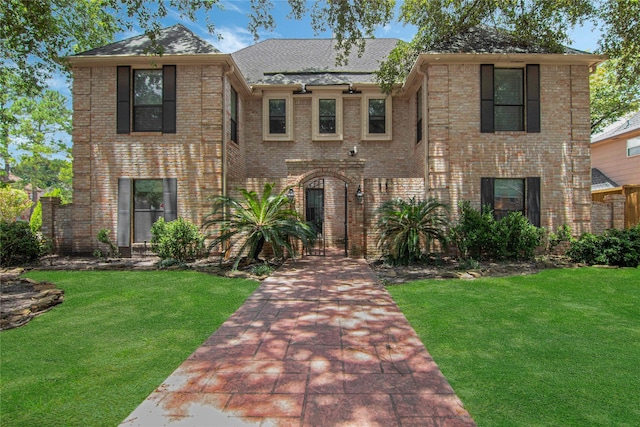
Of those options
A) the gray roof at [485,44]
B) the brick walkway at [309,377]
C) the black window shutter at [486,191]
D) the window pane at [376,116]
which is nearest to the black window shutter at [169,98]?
the window pane at [376,116]

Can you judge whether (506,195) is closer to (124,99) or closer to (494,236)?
(494,236)

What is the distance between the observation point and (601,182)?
16.7 metres

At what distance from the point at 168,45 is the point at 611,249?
13.5 m

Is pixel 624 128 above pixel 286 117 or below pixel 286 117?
above

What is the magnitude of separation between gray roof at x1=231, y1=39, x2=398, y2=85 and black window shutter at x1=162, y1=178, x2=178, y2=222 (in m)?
5.18

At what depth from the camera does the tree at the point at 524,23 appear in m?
9.74

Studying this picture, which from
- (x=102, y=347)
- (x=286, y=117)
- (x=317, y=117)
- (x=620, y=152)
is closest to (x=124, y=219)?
(x=286, y=117)

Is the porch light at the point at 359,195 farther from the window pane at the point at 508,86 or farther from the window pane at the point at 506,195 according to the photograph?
the window pane at the point at 508,86

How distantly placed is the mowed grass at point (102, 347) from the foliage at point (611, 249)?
8502 mm

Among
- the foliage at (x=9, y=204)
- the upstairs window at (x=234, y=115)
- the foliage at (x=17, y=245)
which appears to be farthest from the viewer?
the foliage at (x=9, y=204)

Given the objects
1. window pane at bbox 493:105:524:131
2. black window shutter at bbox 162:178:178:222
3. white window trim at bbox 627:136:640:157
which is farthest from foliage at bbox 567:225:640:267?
black window shutter at bbox 162:178:178:222

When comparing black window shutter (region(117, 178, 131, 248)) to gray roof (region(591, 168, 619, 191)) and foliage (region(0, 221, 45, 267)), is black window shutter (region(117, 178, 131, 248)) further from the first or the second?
gray roof (region(591, 168, 619, 191))

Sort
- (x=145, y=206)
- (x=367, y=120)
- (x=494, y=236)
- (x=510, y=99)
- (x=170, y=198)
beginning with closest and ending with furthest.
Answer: (x=494, y=236), (x=170, y=198), (x=510, y=99), (x=145, y=206), (x=367, y=120)

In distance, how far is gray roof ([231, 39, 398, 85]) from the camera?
13336 mm
